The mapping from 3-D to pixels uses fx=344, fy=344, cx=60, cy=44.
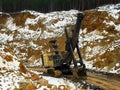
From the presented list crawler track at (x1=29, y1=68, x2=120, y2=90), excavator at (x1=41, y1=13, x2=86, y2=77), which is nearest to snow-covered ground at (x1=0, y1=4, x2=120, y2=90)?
crawler track at (x1=29, y1=68, x2=120, y2=90)

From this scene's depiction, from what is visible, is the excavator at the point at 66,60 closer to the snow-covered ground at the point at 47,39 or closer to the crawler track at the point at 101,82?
the crawler track at the point at 101,82

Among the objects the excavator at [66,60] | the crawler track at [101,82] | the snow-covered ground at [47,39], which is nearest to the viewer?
the snow-covered ground at [47,39]

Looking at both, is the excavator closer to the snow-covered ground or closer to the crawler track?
the crawler track

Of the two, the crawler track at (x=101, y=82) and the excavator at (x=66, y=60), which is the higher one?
the excavator at (x=66, y=60)

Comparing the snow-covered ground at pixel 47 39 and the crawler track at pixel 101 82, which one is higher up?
the snow-covered ground at pixel 47 39

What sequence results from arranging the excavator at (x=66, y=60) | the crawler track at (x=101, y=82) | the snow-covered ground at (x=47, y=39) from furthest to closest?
the excavator at (x=66, y=60), the crawler track at (x=101, y=82), the snow-covered ground at (x=47, y=39)

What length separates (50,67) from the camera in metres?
36.3

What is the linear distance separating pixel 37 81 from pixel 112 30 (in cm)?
3257

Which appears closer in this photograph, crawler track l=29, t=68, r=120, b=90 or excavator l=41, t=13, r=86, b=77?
crawler track l=29, t=68, r=120, b=90

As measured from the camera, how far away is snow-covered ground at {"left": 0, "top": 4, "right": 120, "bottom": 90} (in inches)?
1006

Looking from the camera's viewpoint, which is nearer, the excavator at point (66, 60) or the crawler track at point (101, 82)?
the crawler track at point (101, 82)

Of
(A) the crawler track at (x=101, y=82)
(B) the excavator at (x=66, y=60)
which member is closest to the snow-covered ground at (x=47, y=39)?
(A) the crawler track at (x=101, y=82)

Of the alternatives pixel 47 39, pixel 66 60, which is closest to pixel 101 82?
pixel 66 60

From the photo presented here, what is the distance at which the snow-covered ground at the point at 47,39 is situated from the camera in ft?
83.9
